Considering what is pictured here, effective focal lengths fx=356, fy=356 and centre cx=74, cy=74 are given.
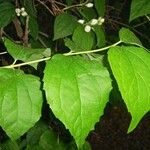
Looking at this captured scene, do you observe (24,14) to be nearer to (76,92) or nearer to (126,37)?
(126,37)

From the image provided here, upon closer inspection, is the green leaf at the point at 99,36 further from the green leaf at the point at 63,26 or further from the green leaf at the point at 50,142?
the green leaf at the point at 50,142

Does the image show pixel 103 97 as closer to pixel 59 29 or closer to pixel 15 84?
pixel 15 84

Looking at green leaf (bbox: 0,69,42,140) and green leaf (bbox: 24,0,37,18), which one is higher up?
green leaf (bbox: 0,69,42,140)

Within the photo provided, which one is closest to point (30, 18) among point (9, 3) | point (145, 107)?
point (9, 3)

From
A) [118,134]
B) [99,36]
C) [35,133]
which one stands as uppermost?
[99,36]

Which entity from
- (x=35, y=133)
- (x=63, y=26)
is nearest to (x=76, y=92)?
(x=63, y=26)

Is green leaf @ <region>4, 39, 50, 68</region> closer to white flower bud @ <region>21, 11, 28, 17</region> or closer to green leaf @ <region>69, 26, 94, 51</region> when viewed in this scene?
green leaf @ <region>69, 26, 94, 51</region>

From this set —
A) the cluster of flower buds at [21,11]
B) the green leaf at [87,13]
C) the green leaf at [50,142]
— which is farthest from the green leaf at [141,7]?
the green leaf at [50,142]

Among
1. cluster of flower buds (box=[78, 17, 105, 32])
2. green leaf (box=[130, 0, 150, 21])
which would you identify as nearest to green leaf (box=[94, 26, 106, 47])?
cluster of flower buds (box=[78, 17, 105, 32])
